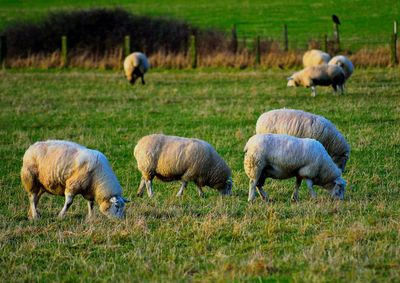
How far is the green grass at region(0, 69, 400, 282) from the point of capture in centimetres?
678

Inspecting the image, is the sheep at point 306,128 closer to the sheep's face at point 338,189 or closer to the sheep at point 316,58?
the sheep's face at point 338,189

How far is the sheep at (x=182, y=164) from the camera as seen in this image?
34.8 feet

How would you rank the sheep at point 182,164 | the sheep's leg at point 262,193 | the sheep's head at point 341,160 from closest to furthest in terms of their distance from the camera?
the sheep's leg at point 262,193, the sheep at point 182,164, the sheep's head at point 341,160

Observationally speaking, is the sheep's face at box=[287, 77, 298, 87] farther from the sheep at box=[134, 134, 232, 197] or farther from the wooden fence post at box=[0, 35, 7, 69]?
the wooden fence post at box=[0, 35, 7, 69]

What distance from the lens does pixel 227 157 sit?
13.1 metres

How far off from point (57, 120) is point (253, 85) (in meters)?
7.85

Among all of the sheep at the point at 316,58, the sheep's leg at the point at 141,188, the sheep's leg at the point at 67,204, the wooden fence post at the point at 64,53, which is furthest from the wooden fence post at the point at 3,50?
the sheep's leg at the point at 67,204

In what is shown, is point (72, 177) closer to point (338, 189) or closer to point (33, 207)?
point (33, 207)

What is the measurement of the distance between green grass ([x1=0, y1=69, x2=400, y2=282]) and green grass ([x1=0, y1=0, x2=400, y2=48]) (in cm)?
1921

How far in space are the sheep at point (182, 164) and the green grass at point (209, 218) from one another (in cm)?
22

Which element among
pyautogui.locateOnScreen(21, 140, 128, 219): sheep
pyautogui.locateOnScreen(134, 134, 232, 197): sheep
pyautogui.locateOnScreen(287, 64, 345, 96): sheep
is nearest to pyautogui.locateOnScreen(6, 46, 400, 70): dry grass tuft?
pyautogui.locateOnScreen(287, 64, 345, 96): sheep

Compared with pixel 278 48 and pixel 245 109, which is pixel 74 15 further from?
pixel 245 109

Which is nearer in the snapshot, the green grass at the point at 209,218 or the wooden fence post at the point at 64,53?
the green grass at the point at 209,218

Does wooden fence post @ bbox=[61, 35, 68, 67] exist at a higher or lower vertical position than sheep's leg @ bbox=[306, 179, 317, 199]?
higher
